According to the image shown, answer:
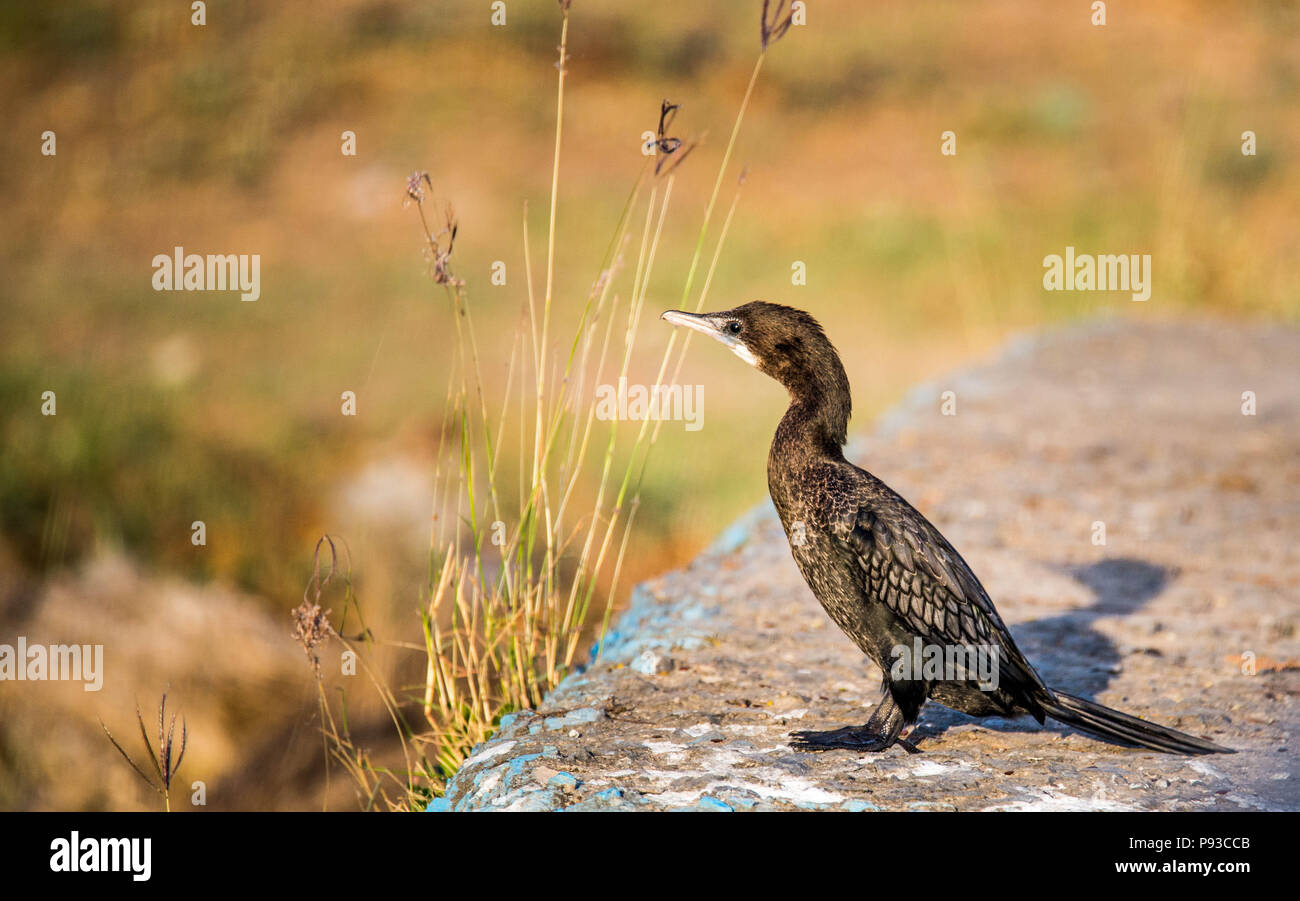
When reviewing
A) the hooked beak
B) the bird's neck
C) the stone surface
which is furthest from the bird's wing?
the hooked beak

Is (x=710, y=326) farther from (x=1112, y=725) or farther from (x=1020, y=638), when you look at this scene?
(x=1020, y=638)

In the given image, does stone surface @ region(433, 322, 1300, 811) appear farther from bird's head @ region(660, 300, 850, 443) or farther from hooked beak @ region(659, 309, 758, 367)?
hooked beak @ region(659, 309, 758, 367)

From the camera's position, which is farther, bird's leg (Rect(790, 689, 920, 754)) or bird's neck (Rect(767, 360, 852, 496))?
bird's neck (Rect(767, 360, 852, 496))

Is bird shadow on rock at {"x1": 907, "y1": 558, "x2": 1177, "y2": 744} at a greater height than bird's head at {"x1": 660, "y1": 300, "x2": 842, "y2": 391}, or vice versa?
bird's head at {"x1": 660, "y1": 300, "x2": 842, "y2": 391}

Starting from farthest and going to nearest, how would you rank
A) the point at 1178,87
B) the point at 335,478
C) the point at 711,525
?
the point at 1178,87 < the point at 335,478 < the point at 711,525

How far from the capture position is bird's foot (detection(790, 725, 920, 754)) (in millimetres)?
3305

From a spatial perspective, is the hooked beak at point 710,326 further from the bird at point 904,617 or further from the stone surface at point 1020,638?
the stone surface at point 1020,638

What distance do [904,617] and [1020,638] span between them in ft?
4.31

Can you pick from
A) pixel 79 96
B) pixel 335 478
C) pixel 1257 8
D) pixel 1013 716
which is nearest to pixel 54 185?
pixel 79 96

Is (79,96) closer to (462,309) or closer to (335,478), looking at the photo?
(335,478)

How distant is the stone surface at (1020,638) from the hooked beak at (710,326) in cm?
106

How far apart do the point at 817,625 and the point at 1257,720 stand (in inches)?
59.3

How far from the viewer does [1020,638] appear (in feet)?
14.6

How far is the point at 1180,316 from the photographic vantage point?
10.7 m
